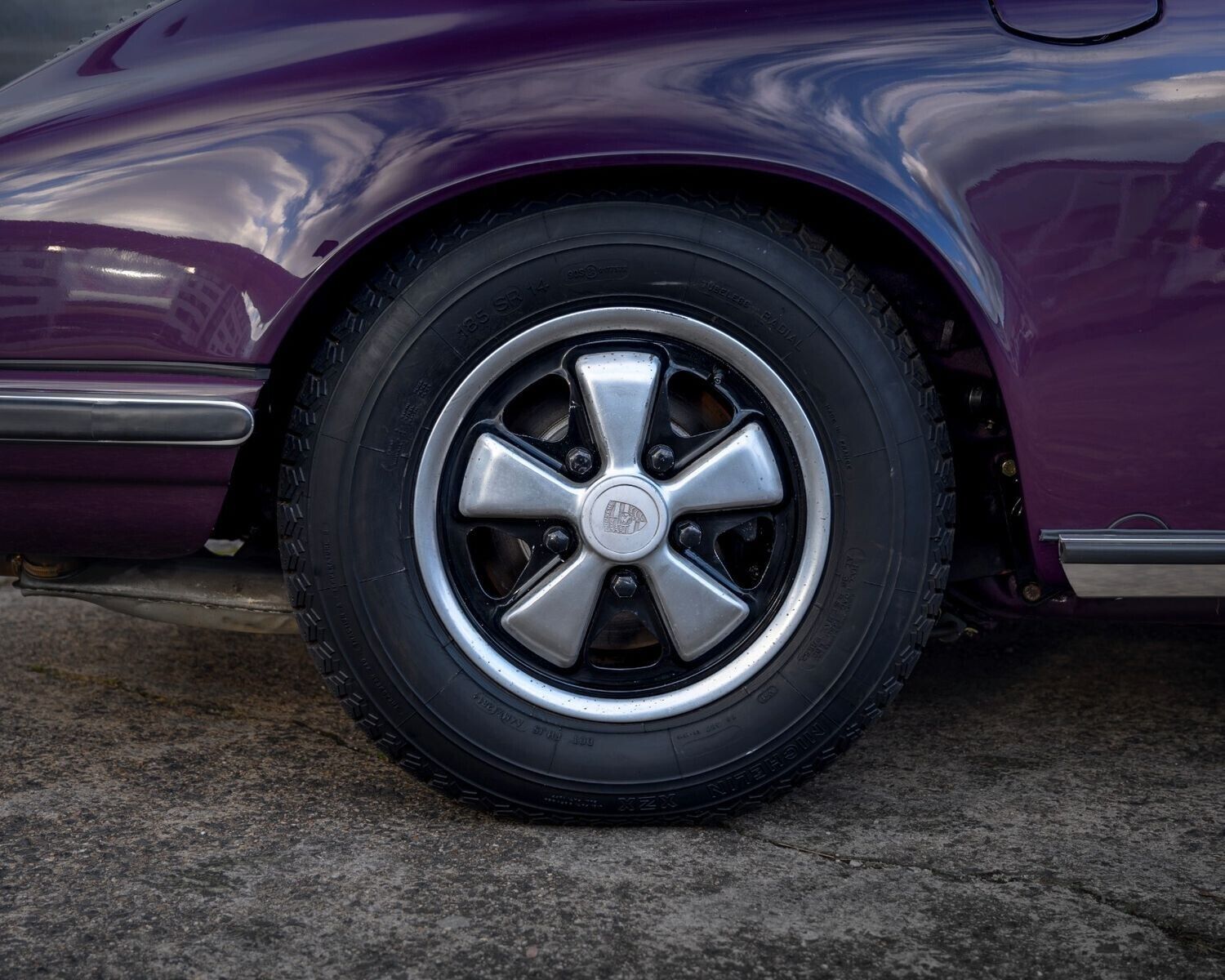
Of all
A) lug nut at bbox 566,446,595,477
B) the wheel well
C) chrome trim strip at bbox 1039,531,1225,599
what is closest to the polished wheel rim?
lug nut at bbox 566,446,595,477

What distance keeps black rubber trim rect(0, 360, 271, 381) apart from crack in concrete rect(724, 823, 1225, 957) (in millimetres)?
953

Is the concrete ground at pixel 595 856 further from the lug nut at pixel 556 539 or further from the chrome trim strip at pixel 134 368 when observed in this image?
the chrome trim strip at pixel 134 368

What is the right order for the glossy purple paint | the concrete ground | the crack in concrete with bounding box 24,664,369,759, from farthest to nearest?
1. the crack in concrete with bounding box 24,664,369,759
2. the glossy purple paint
3. the concrete ground

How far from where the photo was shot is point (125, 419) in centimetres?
166

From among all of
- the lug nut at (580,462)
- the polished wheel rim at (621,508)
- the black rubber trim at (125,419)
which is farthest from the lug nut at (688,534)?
the black rubber trim at (125,419)

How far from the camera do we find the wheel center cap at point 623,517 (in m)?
1.73

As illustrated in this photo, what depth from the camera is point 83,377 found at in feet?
5.45

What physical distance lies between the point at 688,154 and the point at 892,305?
400mm

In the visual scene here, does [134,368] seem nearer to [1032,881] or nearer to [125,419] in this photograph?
[125,419]

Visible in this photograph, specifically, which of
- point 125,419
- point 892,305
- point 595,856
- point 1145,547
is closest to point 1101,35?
point 892,305

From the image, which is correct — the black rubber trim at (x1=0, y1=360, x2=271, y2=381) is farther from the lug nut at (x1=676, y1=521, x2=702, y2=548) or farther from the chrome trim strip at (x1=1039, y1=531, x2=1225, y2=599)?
the chrome trim strip at (x1=1039, y1=531, x2=1225, y2=599)

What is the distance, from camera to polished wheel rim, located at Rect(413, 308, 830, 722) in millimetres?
1729

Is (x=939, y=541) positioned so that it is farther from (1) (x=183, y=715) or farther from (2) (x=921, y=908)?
(1) (x=183, y=715)

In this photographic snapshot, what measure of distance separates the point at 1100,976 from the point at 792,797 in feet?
1.92
